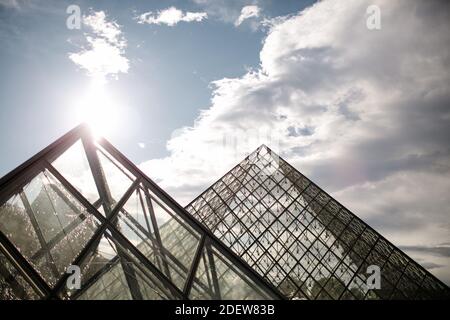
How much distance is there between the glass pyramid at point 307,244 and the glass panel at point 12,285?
13797mm

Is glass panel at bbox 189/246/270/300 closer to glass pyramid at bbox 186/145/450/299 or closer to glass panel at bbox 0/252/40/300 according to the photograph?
glass panel at bbox 0/252/40/300

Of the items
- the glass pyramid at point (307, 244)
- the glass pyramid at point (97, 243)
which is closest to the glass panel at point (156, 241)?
the glass pyramid at point (97, 243)

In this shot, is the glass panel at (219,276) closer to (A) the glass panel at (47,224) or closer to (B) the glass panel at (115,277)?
(B) the glass panel at (115,277)

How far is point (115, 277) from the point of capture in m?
3.69

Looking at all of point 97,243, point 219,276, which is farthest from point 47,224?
point 219,276

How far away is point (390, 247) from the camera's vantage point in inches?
687

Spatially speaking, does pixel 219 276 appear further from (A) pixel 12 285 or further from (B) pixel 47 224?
(B) pixel 47 224

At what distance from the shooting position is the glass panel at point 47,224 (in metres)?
2.72

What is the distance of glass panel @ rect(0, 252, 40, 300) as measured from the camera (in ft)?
7.85

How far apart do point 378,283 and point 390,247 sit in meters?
2.88
